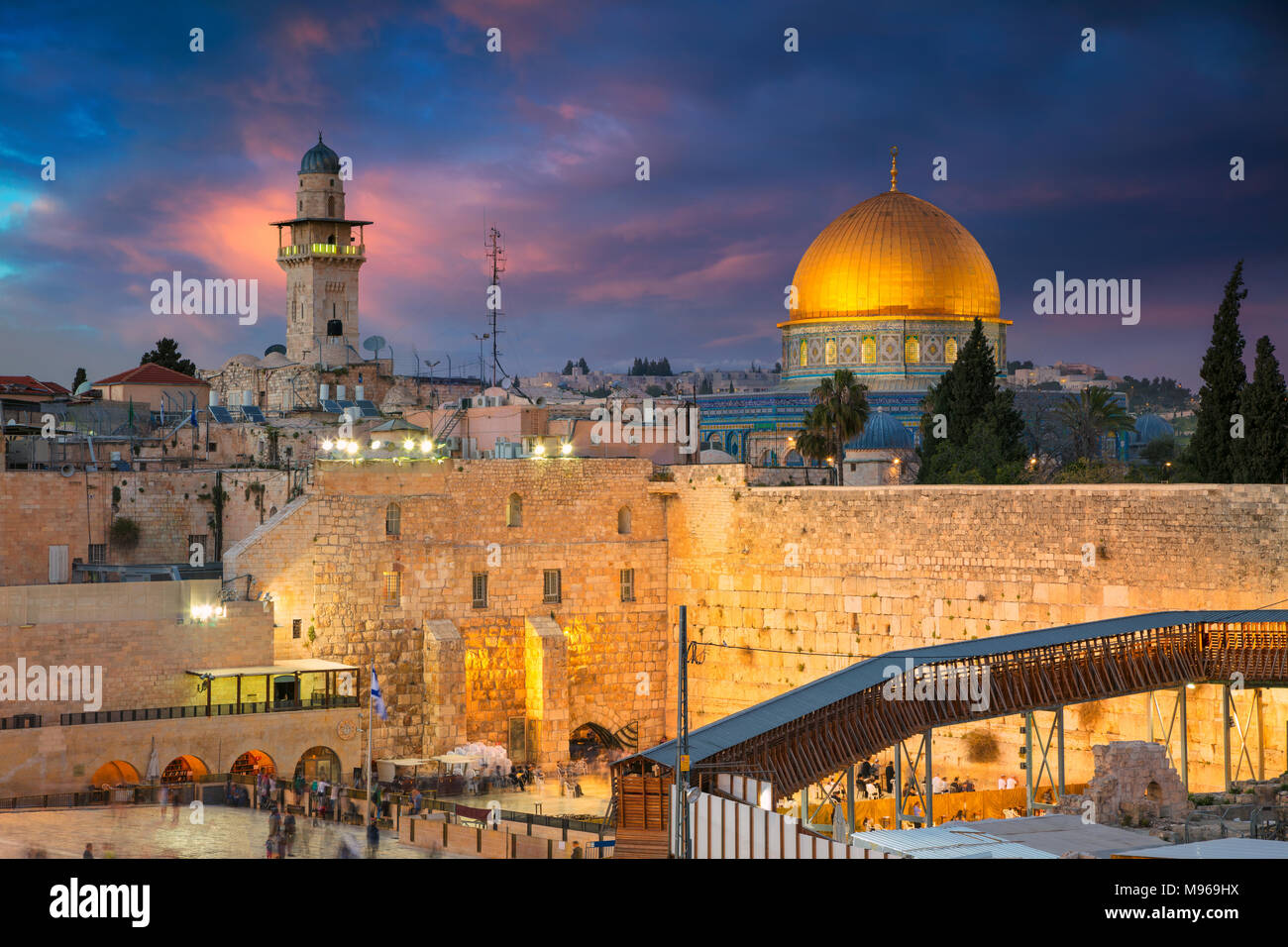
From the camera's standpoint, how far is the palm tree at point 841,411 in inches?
1617

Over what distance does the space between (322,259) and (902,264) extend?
721 inches

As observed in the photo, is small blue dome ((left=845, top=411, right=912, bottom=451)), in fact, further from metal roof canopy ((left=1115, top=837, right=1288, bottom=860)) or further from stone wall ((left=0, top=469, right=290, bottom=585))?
metal roof canopy ((left=1115, top=837, right=1288, bottom=860))

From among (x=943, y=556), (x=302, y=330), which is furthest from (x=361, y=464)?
(x=302, y=330)

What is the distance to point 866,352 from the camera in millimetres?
54844

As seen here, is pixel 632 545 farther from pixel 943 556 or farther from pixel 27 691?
pixel 27 691

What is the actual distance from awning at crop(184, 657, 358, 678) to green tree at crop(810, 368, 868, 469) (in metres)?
14.6

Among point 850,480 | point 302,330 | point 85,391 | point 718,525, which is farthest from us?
point 302,330

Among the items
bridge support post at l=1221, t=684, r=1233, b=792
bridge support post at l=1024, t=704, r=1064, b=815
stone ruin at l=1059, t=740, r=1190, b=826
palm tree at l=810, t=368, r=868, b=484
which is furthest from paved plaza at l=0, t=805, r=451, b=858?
palm tree at l=810, t=368, r=868, b=484

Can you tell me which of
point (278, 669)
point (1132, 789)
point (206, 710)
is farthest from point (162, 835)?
point (1132, 789)

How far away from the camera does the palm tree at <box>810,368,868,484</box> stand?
4106 centimetres

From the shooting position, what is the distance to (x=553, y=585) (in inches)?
1359

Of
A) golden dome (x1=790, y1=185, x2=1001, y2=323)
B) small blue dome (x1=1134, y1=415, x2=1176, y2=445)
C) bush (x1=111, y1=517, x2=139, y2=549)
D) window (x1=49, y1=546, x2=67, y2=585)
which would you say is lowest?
window (x1=49, y1=546, x2=67, y2=585)

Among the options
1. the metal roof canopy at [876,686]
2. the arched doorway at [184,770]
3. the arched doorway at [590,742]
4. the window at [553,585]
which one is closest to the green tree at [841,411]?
the window at [553,585]
